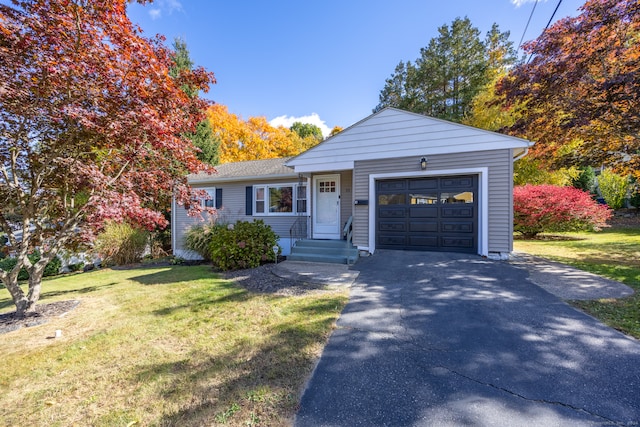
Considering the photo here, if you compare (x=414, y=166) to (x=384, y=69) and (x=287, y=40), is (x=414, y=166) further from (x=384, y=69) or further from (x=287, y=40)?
(x=384, y=69)

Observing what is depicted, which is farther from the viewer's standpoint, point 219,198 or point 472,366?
point 219,198

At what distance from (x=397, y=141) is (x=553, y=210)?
8.86 metres

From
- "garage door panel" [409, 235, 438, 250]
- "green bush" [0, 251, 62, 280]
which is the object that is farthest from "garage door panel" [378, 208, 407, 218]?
"green bush" [0, 251, 62, 280]

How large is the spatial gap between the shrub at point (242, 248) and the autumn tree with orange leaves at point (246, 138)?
16.7 meters

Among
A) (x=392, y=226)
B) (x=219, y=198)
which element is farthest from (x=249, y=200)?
(x=392, y=226)

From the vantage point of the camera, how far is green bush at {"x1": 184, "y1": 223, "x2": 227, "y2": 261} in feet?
31.1

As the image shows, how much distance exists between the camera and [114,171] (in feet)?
15.6

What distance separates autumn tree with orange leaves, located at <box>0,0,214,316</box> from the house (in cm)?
469

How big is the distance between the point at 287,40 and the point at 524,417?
48.9 feet

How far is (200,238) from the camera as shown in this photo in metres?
9.52

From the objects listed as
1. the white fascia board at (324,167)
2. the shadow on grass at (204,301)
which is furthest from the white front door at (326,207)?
the shadow on grass at (204,301)

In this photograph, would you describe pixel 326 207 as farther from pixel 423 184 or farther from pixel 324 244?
pixel 423 184

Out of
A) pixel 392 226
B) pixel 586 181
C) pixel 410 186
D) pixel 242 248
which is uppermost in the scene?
pixel 586 181

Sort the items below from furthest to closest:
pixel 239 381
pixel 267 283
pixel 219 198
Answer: pixel 219 198
pixel 267 283
pixel 239 381
